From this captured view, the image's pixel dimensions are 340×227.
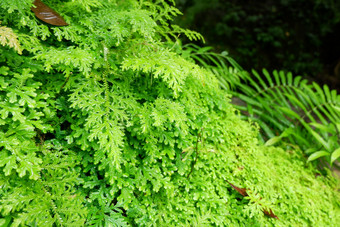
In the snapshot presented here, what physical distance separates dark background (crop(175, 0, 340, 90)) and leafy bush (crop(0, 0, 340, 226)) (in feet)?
13.3

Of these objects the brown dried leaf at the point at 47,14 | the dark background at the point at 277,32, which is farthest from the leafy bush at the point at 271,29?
the brown dried leaf at the point at 47,14

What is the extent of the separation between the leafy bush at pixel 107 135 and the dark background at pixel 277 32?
405cm

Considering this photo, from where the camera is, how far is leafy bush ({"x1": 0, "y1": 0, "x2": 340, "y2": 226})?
1.30 m

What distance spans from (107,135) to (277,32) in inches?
236

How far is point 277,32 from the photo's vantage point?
6016 millimetres

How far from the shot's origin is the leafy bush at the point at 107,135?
51.3 inches

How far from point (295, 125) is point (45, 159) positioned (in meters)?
3.15

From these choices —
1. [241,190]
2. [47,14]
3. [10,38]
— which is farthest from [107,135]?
[241,190]

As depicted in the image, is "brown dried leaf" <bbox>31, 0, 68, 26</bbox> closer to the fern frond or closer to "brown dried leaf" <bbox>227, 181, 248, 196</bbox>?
the fern frond

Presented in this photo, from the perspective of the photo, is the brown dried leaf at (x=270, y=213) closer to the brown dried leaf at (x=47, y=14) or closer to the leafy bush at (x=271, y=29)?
the brown dried leaf at (x=47, y=14)

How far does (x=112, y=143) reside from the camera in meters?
1.30

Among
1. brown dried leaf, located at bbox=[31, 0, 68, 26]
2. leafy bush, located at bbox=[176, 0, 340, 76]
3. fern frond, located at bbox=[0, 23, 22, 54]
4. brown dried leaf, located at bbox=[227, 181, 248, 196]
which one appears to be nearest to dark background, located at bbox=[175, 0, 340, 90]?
leafy bush, located at bbox=[176, 0, 340, 76]

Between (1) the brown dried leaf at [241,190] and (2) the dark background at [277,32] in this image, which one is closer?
(1) the brown dried leaf at [241,190]

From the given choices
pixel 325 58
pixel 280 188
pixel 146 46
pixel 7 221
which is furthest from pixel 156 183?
pixel 325 58
